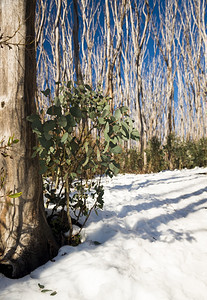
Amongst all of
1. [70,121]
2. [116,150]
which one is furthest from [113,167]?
[70,121]

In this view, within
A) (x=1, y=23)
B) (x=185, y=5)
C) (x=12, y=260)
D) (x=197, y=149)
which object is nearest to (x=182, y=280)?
(x=12, y=260)

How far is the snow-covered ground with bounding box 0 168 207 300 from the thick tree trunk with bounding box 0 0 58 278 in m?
0.11

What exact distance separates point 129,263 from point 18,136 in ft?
2.71

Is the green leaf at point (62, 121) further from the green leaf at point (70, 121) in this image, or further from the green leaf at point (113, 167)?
the green leaf at point (113, 167)

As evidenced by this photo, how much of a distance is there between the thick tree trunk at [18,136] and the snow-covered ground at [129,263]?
11 centimetres

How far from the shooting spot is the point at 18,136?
91 centimetres

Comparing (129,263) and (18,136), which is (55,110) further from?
(129,263)

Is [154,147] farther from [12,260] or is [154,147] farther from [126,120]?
[12,260]

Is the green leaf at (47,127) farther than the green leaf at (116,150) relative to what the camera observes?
No

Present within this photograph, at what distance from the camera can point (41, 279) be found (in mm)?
837

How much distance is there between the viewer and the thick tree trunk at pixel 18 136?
0.90 m

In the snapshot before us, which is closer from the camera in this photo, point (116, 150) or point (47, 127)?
point (47, 127)

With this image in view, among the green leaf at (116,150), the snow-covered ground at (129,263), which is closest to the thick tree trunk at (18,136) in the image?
the snow-covered ground at (129,263)

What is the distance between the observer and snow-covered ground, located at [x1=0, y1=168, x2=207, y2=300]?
2.56ft
